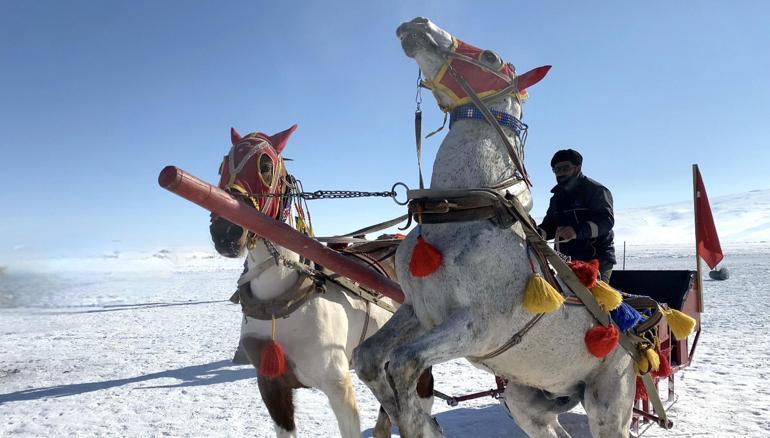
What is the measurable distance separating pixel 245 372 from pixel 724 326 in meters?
9.18

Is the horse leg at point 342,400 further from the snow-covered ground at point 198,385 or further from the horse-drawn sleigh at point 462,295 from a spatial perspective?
the snow-covered ground at point 198,385

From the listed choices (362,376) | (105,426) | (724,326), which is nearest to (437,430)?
(362,376)

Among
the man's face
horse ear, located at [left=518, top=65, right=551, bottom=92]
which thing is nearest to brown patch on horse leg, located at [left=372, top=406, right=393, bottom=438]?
the man's face

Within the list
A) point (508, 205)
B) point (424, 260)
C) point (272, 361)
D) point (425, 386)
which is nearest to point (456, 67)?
point (508, 205)

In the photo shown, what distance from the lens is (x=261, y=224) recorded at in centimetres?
285

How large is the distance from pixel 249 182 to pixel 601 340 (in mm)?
2244

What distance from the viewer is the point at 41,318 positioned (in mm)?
14992

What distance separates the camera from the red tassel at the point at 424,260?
90.4 inches

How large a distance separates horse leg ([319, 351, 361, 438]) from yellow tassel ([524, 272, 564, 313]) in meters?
1.47

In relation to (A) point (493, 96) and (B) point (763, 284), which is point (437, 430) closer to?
(A) point (493, 96)

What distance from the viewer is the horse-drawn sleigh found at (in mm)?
2307

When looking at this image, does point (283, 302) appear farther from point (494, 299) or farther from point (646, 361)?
point (646, 361)

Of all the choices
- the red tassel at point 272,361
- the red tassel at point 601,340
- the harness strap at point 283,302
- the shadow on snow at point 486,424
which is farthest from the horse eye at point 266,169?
the shadow on snow at point 486,424

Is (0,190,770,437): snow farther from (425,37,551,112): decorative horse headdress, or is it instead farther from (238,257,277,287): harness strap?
(425,37,551,112): decorative horse headdress
